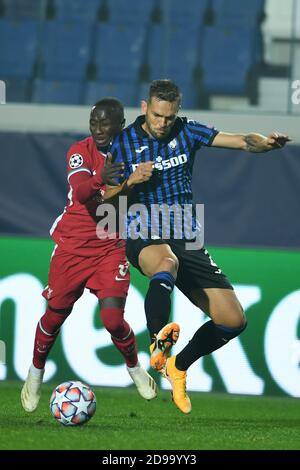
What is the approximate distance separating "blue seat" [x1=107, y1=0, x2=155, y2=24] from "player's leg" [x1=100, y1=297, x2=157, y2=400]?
7.11 metres

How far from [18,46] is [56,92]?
0.95 meters

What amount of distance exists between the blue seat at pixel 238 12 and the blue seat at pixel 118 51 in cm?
102

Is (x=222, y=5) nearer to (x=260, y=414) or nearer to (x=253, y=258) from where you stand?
(x=253, y=258)

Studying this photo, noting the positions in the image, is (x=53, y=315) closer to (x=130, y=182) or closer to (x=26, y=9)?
(x=130, y=182)

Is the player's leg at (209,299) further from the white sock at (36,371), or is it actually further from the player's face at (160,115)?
the white sock at (36,371)

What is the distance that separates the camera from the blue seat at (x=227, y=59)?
13680 millimetres

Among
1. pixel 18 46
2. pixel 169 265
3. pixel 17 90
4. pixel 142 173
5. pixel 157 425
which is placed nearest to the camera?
pixel 142 173

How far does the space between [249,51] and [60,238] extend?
665cm

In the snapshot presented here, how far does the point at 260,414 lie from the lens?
866cm

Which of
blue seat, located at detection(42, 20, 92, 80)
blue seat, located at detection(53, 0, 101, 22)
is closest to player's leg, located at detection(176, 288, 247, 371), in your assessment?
blue seat, located at detection(42, 20, 92, 80)

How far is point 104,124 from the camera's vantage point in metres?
7.75

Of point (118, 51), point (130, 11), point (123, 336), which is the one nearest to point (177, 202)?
point (123, 336)

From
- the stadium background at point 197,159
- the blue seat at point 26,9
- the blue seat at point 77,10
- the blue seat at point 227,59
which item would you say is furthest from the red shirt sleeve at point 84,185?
the blue seat at point 77,10
